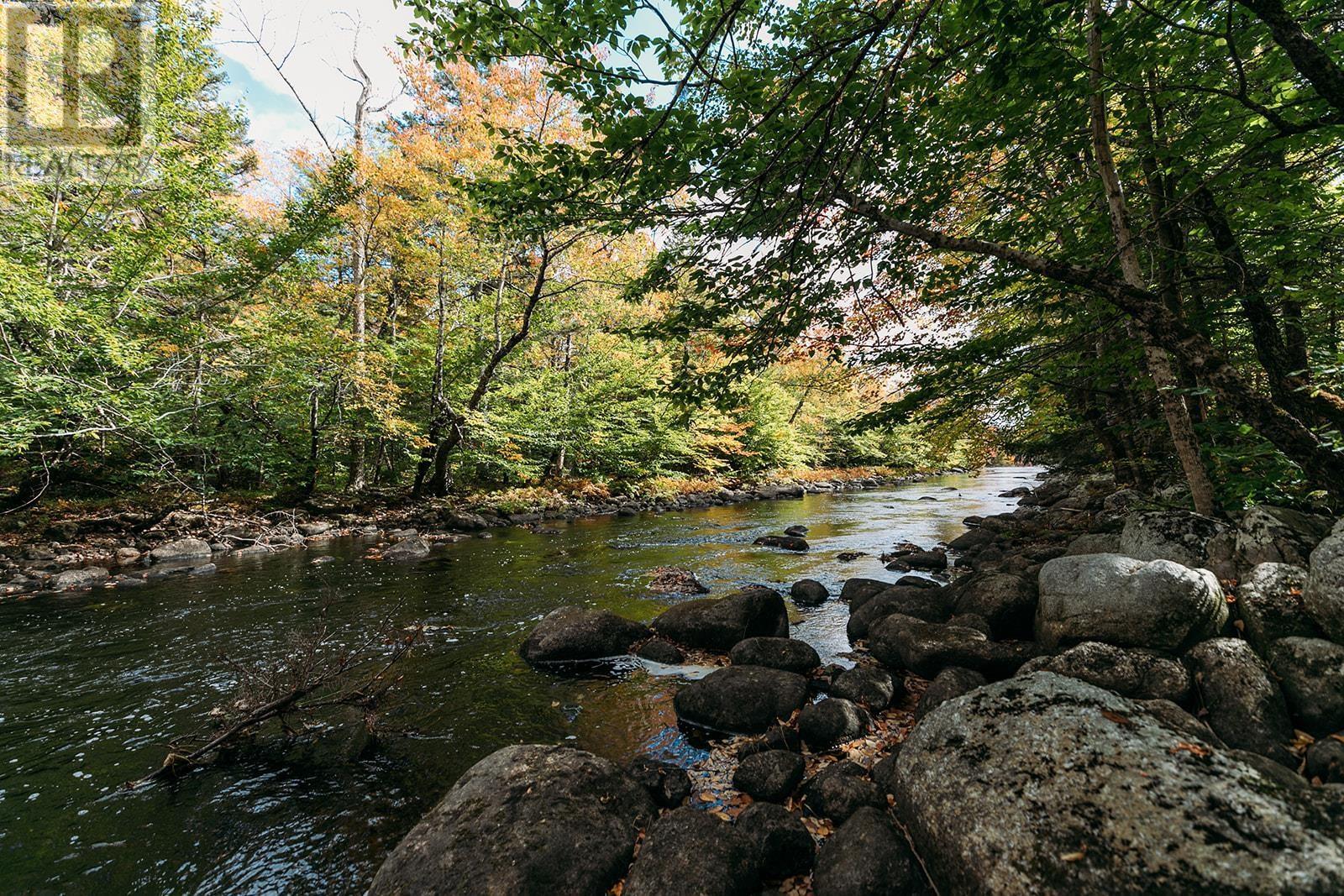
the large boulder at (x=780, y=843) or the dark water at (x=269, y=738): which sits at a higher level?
the large boulder at (x=780, y=843)

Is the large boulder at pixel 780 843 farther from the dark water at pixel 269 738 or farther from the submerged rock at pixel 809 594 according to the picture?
the submerged rock at pixel 809 594

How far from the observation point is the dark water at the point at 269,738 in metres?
3.16

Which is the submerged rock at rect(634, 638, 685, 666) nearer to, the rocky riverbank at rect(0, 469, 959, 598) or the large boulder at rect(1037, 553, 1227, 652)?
the large boulder at rect(1037, 553, 1227, 652)

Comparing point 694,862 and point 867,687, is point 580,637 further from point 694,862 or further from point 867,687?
point 694,862

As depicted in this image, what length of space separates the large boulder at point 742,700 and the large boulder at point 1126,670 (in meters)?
1.89

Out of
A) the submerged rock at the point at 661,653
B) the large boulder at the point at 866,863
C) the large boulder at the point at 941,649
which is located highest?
the large boulder at the point at 941,649

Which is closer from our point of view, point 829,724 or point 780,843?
point 780,843

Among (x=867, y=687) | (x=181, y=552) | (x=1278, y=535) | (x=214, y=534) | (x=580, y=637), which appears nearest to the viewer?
(x=1278, y=535)

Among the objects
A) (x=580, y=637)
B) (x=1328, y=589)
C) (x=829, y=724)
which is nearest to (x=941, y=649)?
(x=829, y=724)

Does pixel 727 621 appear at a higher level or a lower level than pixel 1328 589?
lower

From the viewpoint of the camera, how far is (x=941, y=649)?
491 cm

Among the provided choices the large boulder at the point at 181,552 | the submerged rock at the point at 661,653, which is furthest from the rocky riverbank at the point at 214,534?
the submerged rock at the point at 661,653

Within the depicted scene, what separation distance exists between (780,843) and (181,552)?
14642 millimetres

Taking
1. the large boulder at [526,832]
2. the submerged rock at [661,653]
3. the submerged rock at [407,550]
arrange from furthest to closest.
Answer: the submerged rock at [407,550] → the submerged rock at [661,653] → the large boulder at [526,832]
